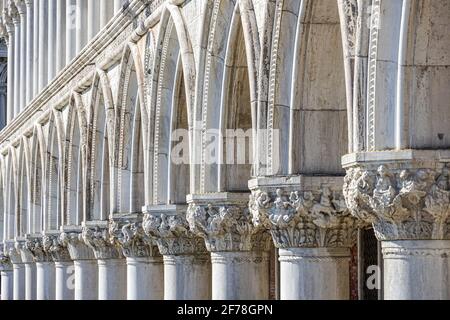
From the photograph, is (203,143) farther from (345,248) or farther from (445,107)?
(445,107)

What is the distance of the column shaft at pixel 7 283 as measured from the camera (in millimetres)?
46594

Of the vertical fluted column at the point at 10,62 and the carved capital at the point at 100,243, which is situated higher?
the vertical fluted column at the point at 10,62

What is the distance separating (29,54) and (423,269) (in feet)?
98.9

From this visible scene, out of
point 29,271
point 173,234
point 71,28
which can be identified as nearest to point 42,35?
point 71,28

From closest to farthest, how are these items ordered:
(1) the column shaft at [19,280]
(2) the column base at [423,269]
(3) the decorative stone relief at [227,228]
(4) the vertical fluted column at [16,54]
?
(2) the column base at [423,269] < (3) the decorative stone relief at [227,228] < (1) the column shaft at [19,280] < (4) the vertical fluted column at [16,54]

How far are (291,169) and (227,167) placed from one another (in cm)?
330

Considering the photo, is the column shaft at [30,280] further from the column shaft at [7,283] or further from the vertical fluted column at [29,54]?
the column shaft at [7,283]

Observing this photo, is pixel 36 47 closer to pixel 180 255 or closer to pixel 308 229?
pixel 180 255

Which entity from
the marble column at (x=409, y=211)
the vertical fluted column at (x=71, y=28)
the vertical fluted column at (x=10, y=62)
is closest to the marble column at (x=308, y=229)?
the marble column at (x=409, y=211)

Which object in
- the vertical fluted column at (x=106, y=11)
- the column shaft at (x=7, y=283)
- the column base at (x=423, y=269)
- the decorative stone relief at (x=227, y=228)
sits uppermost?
the vertical fluted column at (x=106, y=11)

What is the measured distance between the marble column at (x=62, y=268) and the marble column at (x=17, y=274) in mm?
7286

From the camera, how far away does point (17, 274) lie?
43719mm

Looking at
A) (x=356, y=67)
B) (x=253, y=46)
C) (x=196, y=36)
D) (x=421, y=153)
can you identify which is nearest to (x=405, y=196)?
(x=421, y=153)

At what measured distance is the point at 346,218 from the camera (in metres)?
16.9
